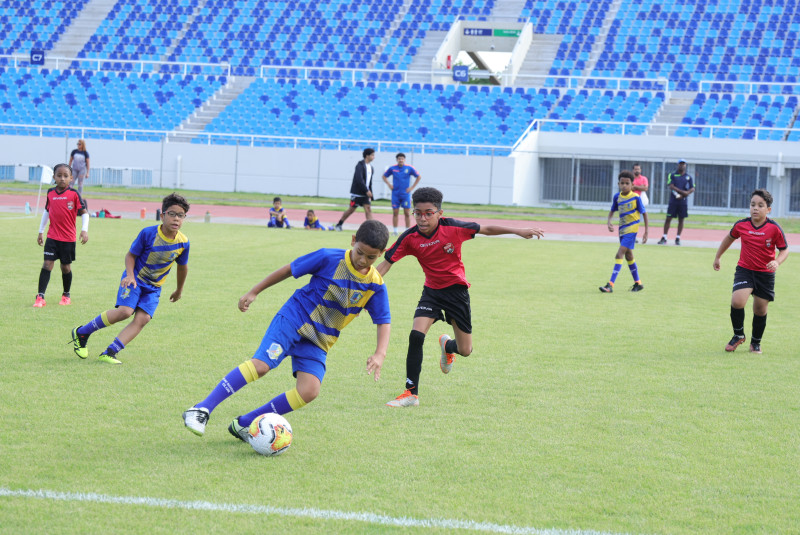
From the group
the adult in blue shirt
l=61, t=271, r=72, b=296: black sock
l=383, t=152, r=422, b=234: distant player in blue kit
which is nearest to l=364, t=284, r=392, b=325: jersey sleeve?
l=61, t=271, r=72, b=296: black sock

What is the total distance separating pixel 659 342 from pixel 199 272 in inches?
287

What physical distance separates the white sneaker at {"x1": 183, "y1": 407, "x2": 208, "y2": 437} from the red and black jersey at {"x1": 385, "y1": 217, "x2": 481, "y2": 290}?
7.16 ft

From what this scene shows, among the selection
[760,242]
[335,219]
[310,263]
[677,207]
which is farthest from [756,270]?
[335,219]

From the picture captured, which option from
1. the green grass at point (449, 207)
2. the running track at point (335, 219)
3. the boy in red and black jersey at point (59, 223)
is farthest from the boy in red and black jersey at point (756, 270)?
the green grass at point (449, 207)

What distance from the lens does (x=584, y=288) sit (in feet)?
47.3

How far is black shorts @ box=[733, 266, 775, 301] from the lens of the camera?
9.73 m

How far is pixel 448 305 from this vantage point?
7602 millimetres

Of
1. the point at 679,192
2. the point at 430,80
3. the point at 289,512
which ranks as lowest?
the point at 289,512

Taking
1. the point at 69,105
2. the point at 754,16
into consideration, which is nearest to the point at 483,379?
the point at 69,105

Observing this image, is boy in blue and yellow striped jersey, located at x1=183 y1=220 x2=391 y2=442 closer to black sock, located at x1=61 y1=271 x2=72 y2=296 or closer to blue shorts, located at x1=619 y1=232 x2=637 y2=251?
black sock, located at x1=61 y1=271 x2=72 y2=296

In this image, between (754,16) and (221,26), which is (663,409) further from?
(221,26)

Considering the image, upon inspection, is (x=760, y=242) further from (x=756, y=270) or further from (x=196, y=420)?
(x=196, y=420)

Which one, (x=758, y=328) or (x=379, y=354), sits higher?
(x=379, y=354)

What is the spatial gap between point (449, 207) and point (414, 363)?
77.7 feet
